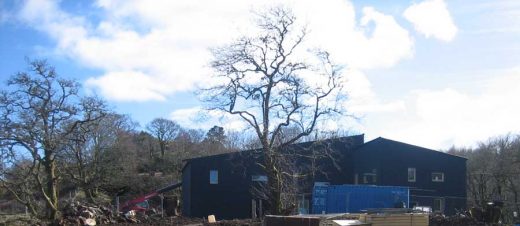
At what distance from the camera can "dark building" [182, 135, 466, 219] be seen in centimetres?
5444

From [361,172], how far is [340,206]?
827 inches

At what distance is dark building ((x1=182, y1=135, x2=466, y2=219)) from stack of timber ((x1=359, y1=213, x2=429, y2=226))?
32.1 metres

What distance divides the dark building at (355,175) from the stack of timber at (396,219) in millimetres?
32126

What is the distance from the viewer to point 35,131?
120 feet

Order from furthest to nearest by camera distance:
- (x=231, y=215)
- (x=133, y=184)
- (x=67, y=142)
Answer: (x=133, y=184)
(x=231, y=215)
(x=67, y=142)

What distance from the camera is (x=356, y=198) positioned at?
35750 millimetres

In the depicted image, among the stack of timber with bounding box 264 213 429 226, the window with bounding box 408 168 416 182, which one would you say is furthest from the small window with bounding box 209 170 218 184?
the stack of timber with bounding box 264 213 429 226

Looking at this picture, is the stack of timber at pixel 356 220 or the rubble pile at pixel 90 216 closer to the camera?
the stack of timber at pixel 356 220

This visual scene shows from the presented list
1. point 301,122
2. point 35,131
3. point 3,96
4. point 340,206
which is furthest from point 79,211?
point 340,206

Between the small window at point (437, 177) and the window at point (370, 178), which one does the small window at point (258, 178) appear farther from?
the small window at point (437, 177)

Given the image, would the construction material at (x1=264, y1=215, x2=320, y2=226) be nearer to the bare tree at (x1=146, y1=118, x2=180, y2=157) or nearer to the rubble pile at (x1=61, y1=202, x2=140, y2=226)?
the rubble pile at (x1=61, y1=202, x2=140, y2=226)

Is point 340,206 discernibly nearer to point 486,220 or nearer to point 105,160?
point 486,220

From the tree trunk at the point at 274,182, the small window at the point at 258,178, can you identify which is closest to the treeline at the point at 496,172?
the small window at the point at 258,178

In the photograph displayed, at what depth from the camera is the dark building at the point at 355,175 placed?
54.4 metres
